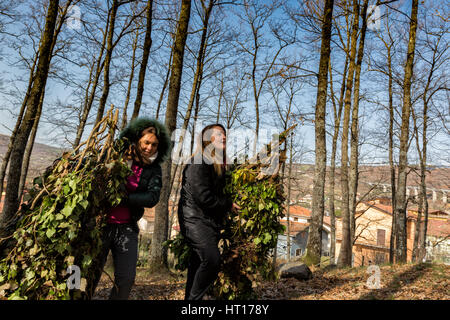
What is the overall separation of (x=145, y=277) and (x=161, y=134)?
435 cm

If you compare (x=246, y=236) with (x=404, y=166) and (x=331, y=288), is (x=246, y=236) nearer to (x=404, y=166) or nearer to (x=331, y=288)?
(x=331, y=288)

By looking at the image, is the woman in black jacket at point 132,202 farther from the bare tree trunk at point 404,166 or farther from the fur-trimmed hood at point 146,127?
the bare tree trunk at point 404,166

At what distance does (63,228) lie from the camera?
225 centimetres

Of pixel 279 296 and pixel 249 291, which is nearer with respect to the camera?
pixel 249 291

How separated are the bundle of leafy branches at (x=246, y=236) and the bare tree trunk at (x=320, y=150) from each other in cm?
470

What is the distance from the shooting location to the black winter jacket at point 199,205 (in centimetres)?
291

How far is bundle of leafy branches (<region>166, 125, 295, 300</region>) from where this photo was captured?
346 cm

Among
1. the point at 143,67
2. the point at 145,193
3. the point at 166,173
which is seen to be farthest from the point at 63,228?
the point at 143,67

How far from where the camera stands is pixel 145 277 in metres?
6.31

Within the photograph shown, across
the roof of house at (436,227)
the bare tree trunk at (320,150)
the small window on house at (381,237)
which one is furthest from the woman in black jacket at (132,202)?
the small window on house at (381,237)

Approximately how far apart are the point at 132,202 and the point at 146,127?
82 cm

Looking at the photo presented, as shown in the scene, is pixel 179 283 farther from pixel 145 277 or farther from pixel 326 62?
pixel 326 62

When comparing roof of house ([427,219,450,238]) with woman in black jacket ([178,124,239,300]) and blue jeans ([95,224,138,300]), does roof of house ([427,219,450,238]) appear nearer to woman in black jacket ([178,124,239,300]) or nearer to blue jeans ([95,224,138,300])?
woman in black jacket ([178,124,239,300])
